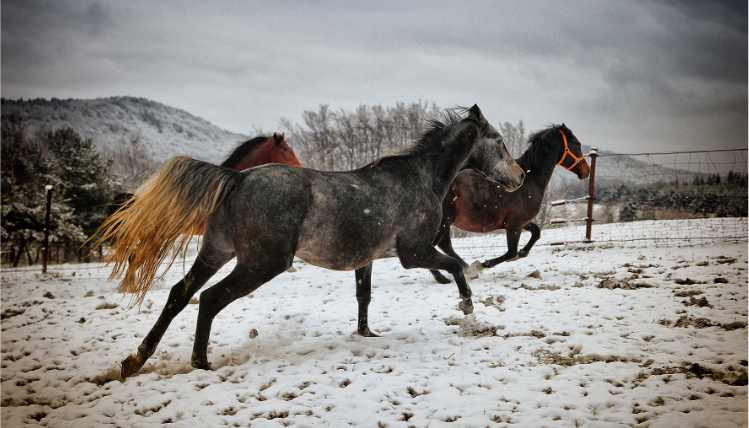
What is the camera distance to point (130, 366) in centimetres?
324

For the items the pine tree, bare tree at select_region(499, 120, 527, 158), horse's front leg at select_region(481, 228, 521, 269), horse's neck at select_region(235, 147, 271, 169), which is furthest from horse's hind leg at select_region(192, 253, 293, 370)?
the pine tree

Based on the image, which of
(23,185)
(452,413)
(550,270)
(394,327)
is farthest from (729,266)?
(23,185)

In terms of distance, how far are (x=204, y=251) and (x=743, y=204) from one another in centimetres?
1477

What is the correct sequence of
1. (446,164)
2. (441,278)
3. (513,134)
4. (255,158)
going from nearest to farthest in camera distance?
(446,164) < (255,158) < (441,278) < (513,134)

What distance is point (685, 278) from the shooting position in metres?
5.82

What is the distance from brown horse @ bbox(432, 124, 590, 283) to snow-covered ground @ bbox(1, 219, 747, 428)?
971 millimetres

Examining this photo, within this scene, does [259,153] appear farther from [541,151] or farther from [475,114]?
[541,151]

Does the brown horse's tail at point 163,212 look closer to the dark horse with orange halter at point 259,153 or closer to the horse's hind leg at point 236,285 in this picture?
the horse's hind leg at point 236,285

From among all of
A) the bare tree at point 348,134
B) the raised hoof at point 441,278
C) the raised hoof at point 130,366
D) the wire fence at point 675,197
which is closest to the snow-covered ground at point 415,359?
the raised hoof at point 130,366

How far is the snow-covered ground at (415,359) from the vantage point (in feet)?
8.60

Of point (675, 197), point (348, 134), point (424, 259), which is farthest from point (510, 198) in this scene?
point (348, 134)

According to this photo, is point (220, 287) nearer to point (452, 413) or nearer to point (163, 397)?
point (163, 397)

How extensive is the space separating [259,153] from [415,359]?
4200 millimetres

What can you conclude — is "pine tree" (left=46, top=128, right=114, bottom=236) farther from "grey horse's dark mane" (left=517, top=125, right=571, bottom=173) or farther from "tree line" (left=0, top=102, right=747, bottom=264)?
"grey horse's dark mane" (left=517, top=125, right=571, bottom=173)
